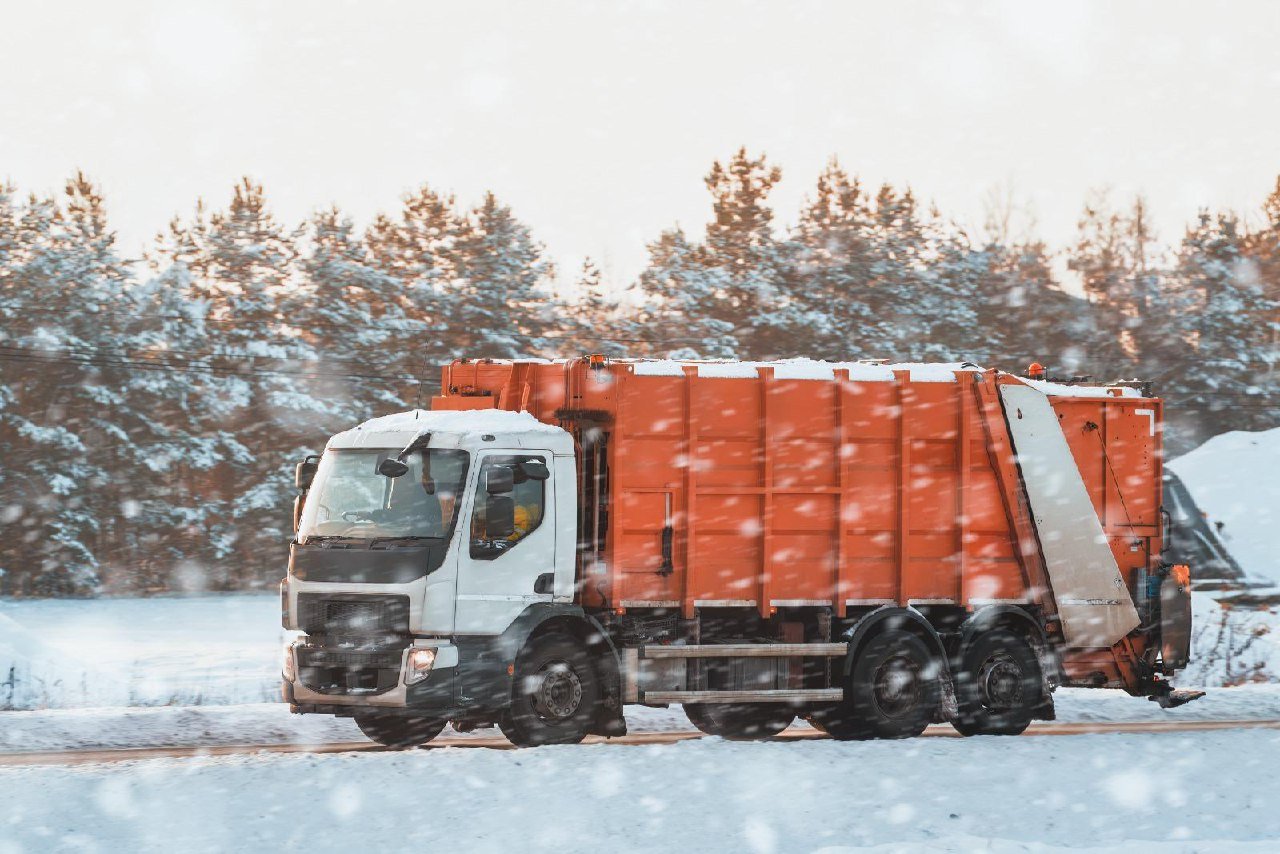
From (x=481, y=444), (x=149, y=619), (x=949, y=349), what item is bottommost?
(x=149, y=619)

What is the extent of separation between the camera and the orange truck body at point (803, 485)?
44.5 feet

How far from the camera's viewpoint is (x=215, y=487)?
49.3 metres

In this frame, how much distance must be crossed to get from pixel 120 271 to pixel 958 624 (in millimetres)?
40657

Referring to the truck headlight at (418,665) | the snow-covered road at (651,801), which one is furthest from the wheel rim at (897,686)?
the truck headlight at (418,665)

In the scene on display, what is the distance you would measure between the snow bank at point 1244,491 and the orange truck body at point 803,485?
2959cm

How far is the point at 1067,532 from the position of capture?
49.5 ft

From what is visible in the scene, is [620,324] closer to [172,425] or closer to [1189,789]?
[172,425]

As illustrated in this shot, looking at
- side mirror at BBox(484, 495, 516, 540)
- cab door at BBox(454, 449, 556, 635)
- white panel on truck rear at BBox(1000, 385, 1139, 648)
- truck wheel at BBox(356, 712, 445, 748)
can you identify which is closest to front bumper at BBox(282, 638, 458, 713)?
cab door at BBox(454, 449, 556, 635)

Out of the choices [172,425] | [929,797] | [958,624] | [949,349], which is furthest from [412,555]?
[949,349]

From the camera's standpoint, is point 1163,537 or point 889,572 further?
point 1163,537

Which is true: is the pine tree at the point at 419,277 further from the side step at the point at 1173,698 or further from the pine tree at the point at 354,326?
the side step at the point at 1173,698

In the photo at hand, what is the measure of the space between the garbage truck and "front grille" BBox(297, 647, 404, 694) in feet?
0.07

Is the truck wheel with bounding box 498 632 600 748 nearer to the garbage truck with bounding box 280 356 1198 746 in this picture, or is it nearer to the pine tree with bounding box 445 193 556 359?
the garbage truck with bounding box 280 356 1198 746

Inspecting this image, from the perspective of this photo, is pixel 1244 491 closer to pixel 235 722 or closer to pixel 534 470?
pixel 235 722
